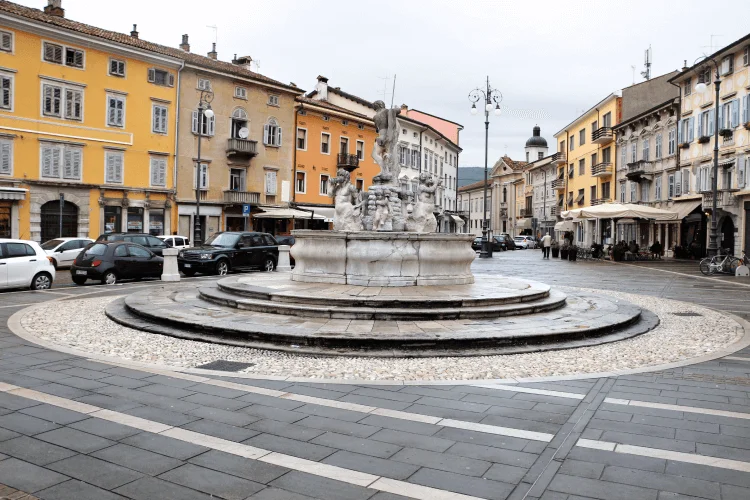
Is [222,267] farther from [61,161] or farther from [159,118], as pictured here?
[159,118]

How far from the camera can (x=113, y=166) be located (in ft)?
114

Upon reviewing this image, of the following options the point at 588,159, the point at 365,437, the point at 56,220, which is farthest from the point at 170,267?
the point at 588,159

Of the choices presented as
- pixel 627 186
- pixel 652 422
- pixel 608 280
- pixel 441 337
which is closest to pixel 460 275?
pixel 441 337

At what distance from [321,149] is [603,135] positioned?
2317cm

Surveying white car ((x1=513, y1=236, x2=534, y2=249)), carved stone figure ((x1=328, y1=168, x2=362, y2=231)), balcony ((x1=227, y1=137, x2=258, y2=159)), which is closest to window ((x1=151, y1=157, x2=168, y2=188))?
balcony ((x1=227, y1=137, x2=258, y2=159))

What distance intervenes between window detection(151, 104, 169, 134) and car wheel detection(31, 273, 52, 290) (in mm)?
22029

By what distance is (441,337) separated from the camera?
826 cm

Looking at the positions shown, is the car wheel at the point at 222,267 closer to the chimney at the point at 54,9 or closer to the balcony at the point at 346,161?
the chimney at the point at 54,9

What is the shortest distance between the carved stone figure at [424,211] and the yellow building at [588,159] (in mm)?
39737

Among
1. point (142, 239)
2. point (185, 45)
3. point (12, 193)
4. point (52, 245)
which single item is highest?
point (185, 45)

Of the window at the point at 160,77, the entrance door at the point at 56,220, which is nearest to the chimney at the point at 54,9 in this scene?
the window at the point at 160,77

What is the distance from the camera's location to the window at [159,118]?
36.7m

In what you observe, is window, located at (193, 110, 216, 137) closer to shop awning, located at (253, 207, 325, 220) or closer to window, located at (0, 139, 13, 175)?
shop awning, located at (253, 207, 325, 220)

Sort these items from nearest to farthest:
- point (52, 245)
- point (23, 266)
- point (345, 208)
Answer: point (345, 208) < point (23, 266) < point (52, 245)
